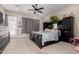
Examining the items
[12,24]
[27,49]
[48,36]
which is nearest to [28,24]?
[12,24]

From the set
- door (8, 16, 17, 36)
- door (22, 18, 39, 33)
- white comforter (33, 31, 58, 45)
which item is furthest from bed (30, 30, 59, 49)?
door (8, 16, 17, 36)

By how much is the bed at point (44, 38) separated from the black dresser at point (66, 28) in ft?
1.90

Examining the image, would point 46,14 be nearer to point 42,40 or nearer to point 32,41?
point 42,40

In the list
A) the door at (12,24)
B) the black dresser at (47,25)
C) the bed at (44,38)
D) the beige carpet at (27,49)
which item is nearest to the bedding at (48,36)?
the bed at (44,38)

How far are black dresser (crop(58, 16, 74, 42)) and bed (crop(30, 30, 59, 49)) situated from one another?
0.58m

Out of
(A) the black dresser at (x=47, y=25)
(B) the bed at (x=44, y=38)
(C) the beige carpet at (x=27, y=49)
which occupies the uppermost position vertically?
(A) the black dresser at (x=47, y=25)

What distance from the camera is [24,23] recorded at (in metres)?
3.53

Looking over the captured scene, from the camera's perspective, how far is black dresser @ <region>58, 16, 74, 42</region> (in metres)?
5.07

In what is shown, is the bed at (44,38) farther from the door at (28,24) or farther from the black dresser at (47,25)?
the door at (28,24)

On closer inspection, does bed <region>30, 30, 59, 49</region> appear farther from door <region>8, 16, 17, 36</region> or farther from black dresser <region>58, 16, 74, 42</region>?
door <region>8, 16, 17, 36</region>

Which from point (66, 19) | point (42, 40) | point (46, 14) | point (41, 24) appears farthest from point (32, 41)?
point (66, 19)

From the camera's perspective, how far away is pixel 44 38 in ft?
13.5

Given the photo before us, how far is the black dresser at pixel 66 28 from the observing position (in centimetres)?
507

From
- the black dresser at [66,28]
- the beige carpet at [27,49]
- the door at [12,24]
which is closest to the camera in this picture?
the beige carpet at [27,49]
